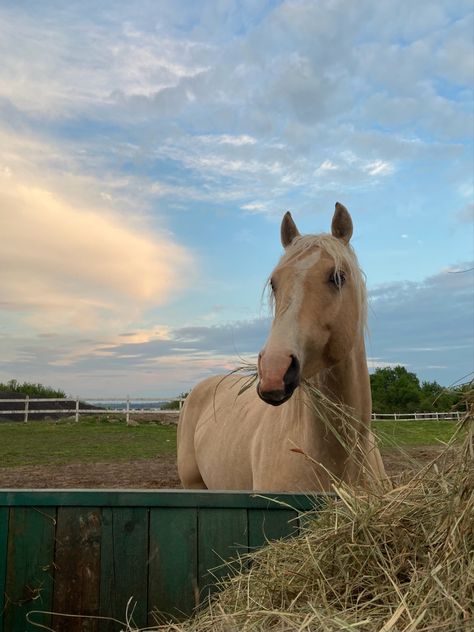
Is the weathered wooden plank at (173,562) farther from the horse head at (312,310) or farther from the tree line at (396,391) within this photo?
the tree line at (396,391)

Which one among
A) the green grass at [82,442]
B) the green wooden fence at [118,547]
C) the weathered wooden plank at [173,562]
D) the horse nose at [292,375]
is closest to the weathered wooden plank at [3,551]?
the green wooden fence at [118,547]

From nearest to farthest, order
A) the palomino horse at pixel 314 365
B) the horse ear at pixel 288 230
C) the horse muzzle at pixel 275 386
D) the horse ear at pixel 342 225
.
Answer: the horse muzzle at pixel 275 386, the palomino horse at pixel 314 365, the horse ear at pixel 342 225, the horse ear at pixel 288 230

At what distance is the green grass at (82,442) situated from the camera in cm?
1074

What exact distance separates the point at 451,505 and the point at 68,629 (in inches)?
65.2

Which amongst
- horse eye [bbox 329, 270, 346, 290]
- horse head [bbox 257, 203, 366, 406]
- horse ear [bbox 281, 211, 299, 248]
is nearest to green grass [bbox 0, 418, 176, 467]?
horse ear [bbox 281, 211, 299, 248]

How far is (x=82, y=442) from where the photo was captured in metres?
13.8

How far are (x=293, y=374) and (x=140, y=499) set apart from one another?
0.86 metres

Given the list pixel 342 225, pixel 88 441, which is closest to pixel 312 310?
pixel 342 225

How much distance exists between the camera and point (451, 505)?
5.33 feet

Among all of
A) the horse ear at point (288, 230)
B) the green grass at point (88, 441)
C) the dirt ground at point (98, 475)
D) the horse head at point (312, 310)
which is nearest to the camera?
the horse head at point (312, 310)

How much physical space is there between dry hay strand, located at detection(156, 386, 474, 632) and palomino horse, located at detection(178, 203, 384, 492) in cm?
61

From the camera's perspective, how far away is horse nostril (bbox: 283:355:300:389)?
2.41 m

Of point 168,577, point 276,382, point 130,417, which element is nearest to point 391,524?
point 276,382

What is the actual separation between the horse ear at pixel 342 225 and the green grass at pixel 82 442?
26.8 ft
